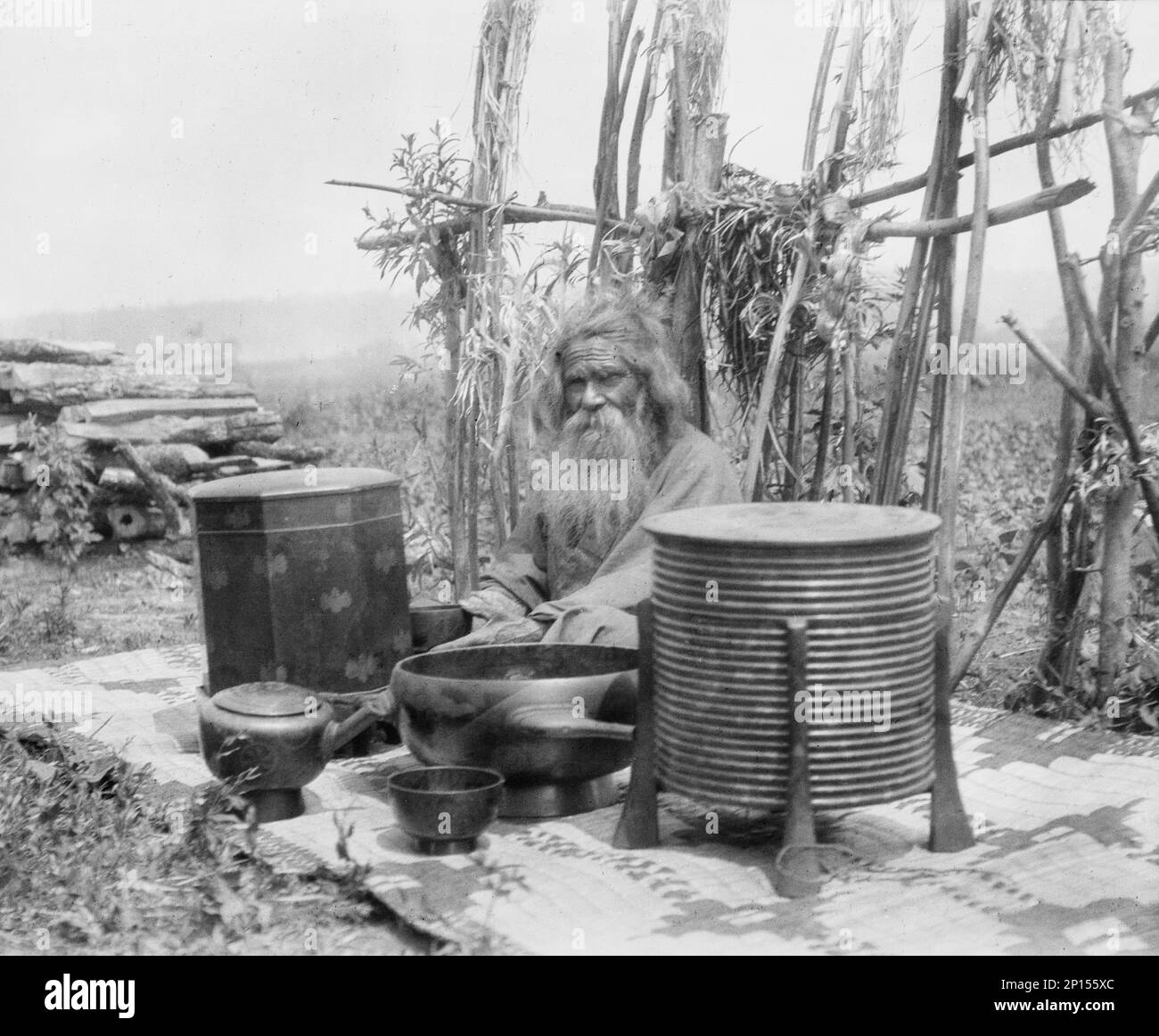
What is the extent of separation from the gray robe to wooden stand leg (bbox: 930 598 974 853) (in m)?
1.11

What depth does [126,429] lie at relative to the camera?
32.6 ft

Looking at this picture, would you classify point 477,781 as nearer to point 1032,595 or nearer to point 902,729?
point 902,729

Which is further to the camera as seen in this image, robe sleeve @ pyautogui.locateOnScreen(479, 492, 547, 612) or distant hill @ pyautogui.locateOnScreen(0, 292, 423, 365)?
distant hill @ pyautogui.locateOnScreen(0, 292, 423, 365)

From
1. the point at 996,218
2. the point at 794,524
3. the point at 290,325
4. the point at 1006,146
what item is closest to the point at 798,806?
the point at 794,524

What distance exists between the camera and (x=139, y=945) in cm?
322

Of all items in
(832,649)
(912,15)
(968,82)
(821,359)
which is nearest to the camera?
(832,649)

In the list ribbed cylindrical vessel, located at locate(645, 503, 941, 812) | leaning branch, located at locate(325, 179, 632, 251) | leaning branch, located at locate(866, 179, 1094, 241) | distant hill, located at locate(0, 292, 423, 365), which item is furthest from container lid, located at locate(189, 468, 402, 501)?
distant hill, located at locate(0, 292, 423, 365)

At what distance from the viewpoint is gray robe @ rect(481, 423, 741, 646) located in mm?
4641

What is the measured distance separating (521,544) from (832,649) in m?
2.37

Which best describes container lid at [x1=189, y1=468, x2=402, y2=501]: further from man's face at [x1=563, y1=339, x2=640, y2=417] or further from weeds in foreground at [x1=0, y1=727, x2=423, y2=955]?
weeds in foreground at [x1=0, y1=727, x2=423, y2=955]

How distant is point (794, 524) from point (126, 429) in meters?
7.62

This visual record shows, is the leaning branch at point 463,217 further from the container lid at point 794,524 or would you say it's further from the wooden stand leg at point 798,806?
the wooden stand leg at point 798,806

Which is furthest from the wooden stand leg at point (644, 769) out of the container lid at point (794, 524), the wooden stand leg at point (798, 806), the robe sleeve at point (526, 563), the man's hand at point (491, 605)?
the robe sleeve at point (526, 563)

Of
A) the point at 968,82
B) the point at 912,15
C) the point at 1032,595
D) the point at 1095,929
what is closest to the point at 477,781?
the point at 1095,929
